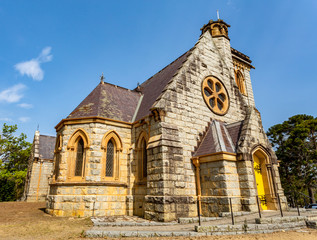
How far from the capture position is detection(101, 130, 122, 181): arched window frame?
12360mm

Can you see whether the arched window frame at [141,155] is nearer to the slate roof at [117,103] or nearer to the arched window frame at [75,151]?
the slate roof at [117,103]

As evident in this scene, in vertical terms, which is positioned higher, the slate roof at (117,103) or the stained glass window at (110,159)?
the slate roof at (117,103)

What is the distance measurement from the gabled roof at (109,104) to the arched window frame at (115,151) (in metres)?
1.21

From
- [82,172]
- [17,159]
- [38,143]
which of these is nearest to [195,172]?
[82,172]

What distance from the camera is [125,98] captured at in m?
16.8

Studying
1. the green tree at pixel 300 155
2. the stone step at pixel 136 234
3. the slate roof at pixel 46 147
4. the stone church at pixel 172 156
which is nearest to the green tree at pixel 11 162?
the slate roof at pixel 46 147

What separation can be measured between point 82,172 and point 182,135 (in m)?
6.02

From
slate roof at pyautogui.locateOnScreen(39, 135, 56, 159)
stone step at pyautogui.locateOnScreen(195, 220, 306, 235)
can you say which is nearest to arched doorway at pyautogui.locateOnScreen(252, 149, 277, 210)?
stone step at pyautogui.locateOnScreen(195, 220, 306, 235)

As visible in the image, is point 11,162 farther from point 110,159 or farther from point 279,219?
point 279,219

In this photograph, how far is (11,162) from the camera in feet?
101

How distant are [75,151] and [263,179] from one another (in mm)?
10655

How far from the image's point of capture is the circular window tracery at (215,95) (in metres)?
13.8

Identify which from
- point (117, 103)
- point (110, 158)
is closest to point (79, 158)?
point (110, 158)

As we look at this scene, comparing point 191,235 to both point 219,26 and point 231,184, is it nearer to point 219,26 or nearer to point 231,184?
point 231,184
